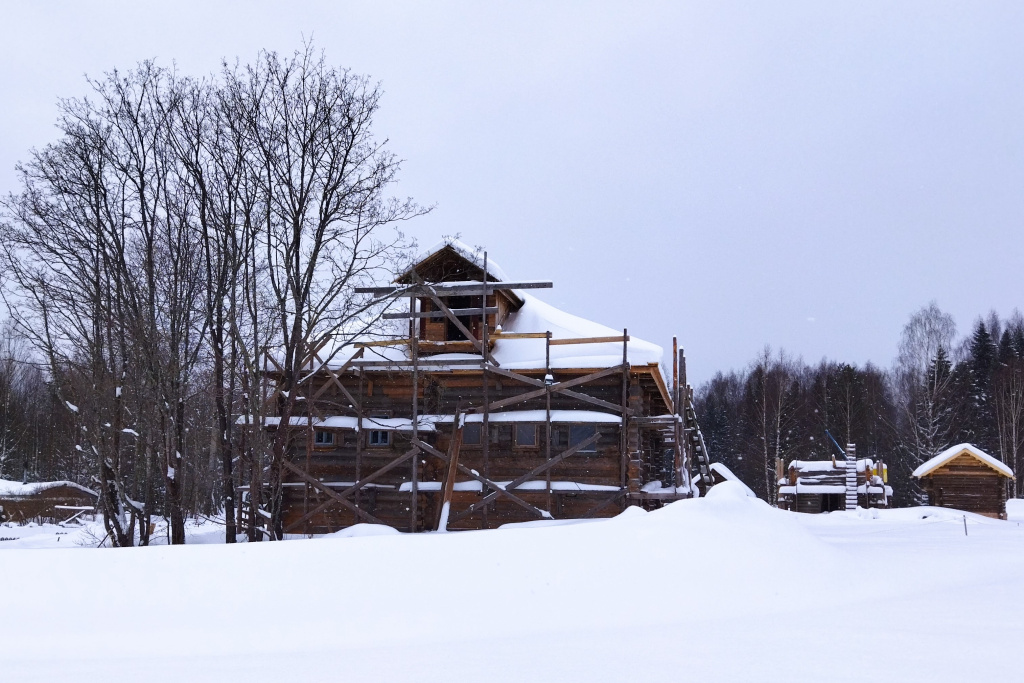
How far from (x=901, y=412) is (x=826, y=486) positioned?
1642 centimetres

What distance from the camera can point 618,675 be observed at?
5688mm

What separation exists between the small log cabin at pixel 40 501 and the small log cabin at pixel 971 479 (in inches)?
1372

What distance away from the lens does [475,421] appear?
68.6 ft

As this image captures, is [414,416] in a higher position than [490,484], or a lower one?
higher

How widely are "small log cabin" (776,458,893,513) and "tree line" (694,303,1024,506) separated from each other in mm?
1229

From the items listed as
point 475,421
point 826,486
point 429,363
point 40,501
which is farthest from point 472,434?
point 40,501

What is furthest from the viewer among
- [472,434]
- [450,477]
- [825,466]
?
[825,466]

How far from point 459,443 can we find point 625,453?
4078 mm

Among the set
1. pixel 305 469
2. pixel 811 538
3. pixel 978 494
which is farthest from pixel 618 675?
pixel 978 494

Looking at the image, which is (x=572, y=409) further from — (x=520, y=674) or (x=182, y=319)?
(x=520, y=674)

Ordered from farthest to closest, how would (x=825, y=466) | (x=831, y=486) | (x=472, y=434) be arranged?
(x=825, y=466) → (x=831, y=486) → (x=472, y=434)

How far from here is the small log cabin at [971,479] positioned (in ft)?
101

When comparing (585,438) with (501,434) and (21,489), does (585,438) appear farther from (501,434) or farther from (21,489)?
(21,489)

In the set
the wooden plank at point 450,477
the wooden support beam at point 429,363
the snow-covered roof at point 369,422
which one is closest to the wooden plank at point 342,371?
the wooden support beam at point 429,363
